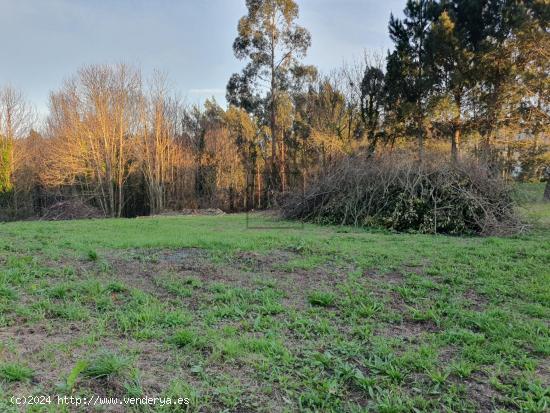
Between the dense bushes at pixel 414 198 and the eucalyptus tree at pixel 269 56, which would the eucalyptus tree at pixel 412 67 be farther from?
the dense bushes at pixel 414 198

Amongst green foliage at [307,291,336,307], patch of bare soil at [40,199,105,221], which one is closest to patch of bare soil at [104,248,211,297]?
green foliage at [307,291,336,307]

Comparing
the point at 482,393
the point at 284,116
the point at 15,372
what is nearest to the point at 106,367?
the point at 15,372

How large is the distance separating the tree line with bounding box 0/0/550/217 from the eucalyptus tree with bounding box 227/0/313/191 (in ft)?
0.18

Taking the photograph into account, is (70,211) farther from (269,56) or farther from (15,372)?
(15,372)

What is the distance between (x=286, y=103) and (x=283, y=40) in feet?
10.5

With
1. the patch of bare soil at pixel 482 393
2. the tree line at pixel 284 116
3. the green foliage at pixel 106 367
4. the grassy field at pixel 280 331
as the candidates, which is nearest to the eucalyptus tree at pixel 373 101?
the tree line at pixel 284 116

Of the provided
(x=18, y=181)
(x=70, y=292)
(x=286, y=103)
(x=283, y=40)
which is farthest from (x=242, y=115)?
(x=70, y=292)

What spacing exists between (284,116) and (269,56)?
3.30 m

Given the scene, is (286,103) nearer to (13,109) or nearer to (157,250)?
(13,109)

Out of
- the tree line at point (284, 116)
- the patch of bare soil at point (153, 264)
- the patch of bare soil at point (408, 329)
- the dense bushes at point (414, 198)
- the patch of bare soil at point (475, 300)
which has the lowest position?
the patch of bare soil at point (408, 329)

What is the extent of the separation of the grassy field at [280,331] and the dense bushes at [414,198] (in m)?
3.06

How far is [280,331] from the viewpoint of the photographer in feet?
9.03

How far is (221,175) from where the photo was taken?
68.2ft

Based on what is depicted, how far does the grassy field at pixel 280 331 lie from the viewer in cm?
197
